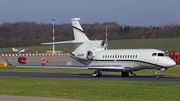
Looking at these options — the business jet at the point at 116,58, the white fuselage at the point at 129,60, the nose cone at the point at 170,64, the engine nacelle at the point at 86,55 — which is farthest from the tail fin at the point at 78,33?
the nose cone at the point at 170,64

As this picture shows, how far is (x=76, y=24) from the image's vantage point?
125 feet

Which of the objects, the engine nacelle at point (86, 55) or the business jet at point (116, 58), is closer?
the business jet at point (116, 58)

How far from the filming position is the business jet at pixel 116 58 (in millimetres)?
31125

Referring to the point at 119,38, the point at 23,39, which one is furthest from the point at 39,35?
the point at 119,38

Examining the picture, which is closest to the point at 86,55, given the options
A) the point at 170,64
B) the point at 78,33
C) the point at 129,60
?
the point at 78,33

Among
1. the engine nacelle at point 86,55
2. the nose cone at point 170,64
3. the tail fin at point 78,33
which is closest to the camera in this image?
the nose cone at point 170,64

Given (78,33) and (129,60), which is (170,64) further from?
(78,33)

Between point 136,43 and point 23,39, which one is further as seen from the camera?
point 136,43

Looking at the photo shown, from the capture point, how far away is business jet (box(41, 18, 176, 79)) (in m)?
31.1

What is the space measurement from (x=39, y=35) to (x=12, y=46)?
480 inches

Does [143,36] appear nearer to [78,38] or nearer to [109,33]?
[109,33]

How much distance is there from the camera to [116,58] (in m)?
33.8

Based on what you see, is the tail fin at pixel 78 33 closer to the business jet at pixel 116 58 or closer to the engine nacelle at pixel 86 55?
the business jet at pixel 116 58

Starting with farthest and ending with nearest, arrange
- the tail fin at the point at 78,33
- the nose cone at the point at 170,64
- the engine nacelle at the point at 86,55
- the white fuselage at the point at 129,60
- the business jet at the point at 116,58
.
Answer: the tail fin at the point at 78,33, the engine nacelle at the point at 86,55, the business jet at the point at 116,58, the white fuselage at the point at 129,60, the nose cone at the point at 170,64
